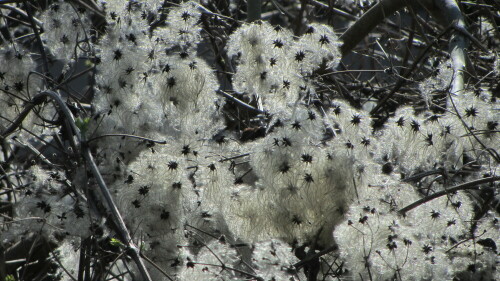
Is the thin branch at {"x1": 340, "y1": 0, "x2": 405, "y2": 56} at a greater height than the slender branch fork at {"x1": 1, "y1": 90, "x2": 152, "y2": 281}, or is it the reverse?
the thin branch at {"x1": 340, "y1": 0, "x2": 405, "y2": 56}

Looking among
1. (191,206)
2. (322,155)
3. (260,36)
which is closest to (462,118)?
(322,155)

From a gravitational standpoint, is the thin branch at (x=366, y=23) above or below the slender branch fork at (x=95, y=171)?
above

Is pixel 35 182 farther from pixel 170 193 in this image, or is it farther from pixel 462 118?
pixel 462 118

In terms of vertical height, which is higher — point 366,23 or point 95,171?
point 366,23

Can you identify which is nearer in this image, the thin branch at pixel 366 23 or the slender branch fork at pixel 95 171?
the slender branch fork at pixel 95 171

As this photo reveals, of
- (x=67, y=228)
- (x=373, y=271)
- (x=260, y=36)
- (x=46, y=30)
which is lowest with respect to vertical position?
(x=373, y=271)

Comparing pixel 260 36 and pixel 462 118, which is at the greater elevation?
pixel 260 36

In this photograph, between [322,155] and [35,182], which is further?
[35,182]

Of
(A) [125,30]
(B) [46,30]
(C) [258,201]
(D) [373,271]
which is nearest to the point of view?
(D) [373,271]

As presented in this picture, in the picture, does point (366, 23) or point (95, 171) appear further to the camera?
point (366, 23)

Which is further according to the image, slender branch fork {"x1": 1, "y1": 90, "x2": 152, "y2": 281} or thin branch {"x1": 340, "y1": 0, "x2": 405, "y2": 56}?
thin branch {"x1": 340, "y1": 0, "x2": 405, "y2": 56}

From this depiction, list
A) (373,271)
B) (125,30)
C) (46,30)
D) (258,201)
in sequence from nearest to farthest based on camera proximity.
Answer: (373,271) < (258,201) < (125,30) < (46,30)
